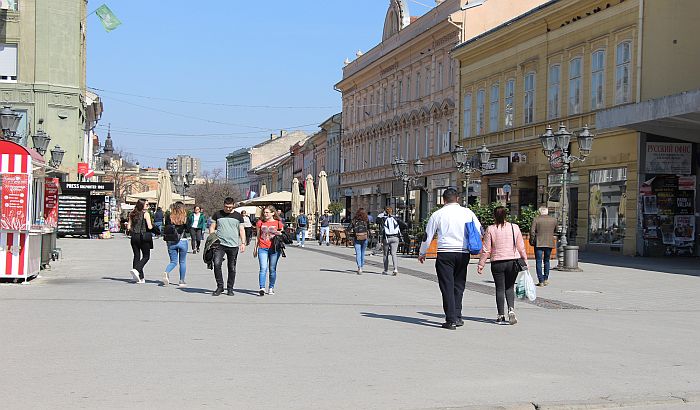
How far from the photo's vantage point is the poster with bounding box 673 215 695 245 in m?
31.5

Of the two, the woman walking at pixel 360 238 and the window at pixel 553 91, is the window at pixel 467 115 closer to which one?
the window at pixel 553 91

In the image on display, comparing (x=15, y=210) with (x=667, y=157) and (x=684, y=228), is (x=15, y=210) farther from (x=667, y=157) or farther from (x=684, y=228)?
(x=684, y=228)

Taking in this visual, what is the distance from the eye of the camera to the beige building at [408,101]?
158 ft

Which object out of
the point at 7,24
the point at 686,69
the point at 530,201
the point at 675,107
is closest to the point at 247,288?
the point at 675,107

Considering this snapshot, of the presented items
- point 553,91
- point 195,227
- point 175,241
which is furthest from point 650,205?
point 175,241

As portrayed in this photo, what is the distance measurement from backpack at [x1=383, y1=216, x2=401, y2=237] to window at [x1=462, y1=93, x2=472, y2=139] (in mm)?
24135

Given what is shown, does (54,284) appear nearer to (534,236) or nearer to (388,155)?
(534,236)

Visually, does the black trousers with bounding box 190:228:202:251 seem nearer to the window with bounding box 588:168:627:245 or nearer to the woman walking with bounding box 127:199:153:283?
the woman walking with bounding box 127:199:153:283

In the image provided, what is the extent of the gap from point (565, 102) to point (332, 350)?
93.0ft

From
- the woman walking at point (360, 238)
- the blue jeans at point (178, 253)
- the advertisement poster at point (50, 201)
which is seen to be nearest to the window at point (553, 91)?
the woman walking at point (360, 238)

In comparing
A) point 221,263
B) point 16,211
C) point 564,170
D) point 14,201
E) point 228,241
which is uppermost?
point 564,170

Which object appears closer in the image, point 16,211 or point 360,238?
point 16,211

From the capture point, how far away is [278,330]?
37.9ft

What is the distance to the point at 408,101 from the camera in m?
55.5
